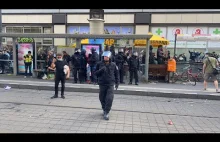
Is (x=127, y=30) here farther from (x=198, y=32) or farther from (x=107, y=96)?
(x=107, y=96)

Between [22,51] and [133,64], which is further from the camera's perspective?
[22,51]

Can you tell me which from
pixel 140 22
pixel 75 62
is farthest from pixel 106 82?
pixel 140 22

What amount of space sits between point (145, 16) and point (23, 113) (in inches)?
647

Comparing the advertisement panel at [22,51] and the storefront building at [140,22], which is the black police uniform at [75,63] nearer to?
the advertisement panel at [22,51]

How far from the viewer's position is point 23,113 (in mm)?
6145

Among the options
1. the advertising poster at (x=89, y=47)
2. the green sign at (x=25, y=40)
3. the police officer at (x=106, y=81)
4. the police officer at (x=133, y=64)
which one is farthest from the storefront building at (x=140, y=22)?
the police officer at (x=106, y=81)

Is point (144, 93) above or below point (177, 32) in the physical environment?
below

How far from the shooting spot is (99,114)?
6.27 m

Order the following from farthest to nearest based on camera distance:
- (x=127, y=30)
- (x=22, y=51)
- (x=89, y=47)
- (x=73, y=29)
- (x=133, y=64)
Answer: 1. (x=73, y=29)
2. (x=127, y=30)
3. (x=22, y=51)
4. (x=89, y=47)
5. (x=133, y=64)

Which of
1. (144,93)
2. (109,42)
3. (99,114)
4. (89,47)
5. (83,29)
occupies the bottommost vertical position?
(99,114)

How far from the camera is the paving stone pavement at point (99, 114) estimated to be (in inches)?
204

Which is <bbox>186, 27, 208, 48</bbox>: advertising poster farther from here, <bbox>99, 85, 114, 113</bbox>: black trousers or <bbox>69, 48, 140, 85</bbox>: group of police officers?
<bbox>99, 85, 114, 113</bbox>: black trousers
